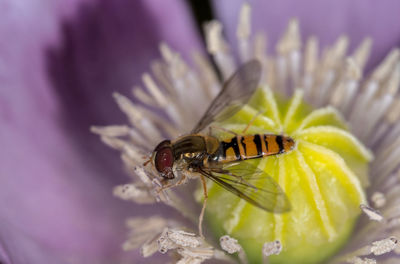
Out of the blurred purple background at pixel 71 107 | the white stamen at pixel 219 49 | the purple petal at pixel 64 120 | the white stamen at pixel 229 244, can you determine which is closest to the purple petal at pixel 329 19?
the blurred purple background at pixel 71 107

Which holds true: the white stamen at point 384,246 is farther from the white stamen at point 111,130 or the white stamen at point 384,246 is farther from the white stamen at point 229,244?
the white stamen at point 111,130

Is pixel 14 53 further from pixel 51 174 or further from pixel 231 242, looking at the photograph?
pixel 231 242

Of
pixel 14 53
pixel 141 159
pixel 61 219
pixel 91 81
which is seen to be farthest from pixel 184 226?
pixel 14 53

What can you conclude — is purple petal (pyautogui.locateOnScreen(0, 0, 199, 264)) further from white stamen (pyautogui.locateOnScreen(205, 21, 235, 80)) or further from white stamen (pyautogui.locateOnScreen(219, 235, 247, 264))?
white stamen (pyautogui.locateOnScreen(219, 235, 247, 264))

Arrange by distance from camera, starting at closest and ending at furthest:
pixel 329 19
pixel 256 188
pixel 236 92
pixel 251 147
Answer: pixel 256 188 < pixel 251 147 < pixel 236 92 < pixel 329 19

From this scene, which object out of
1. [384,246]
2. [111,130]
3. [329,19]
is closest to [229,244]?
[384,246]

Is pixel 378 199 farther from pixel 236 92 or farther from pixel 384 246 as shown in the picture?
pixel 236 92
